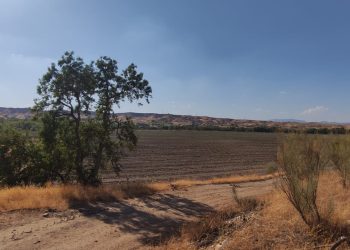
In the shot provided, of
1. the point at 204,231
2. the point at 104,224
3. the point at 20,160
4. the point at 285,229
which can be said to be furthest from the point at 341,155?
the point at 20,160

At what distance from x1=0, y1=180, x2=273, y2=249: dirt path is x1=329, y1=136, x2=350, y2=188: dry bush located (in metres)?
4.37

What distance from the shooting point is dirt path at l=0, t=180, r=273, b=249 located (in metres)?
8.90

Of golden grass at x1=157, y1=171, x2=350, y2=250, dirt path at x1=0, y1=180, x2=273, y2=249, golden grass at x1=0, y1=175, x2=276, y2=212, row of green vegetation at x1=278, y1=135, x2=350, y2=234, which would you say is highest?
row of green vegetation at x1=278, y1=135, x2=350, y2=234

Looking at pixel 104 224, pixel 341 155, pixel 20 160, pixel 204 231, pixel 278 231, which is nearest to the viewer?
pixel 278 231

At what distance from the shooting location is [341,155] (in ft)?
47.8

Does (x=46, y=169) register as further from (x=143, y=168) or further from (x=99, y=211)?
(x=143, y=168)

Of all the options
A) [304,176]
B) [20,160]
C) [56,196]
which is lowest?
[56,196]

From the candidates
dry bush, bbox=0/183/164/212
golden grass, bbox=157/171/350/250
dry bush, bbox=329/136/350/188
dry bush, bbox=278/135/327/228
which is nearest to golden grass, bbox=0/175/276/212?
dry bush, bbox=0/183/164/212

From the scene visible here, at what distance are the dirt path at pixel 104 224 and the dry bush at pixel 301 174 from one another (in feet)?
11.1

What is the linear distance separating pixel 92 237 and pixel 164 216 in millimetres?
3076

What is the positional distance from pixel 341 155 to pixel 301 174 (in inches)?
250

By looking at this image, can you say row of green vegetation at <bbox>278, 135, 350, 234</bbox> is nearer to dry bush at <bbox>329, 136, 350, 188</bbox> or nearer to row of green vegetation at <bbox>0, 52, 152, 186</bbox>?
dry bush at <bbox>329, 136, 350, 188</bbox>

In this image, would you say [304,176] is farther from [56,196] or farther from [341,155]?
[56,196]

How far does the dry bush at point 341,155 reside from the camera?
13.9 metres
